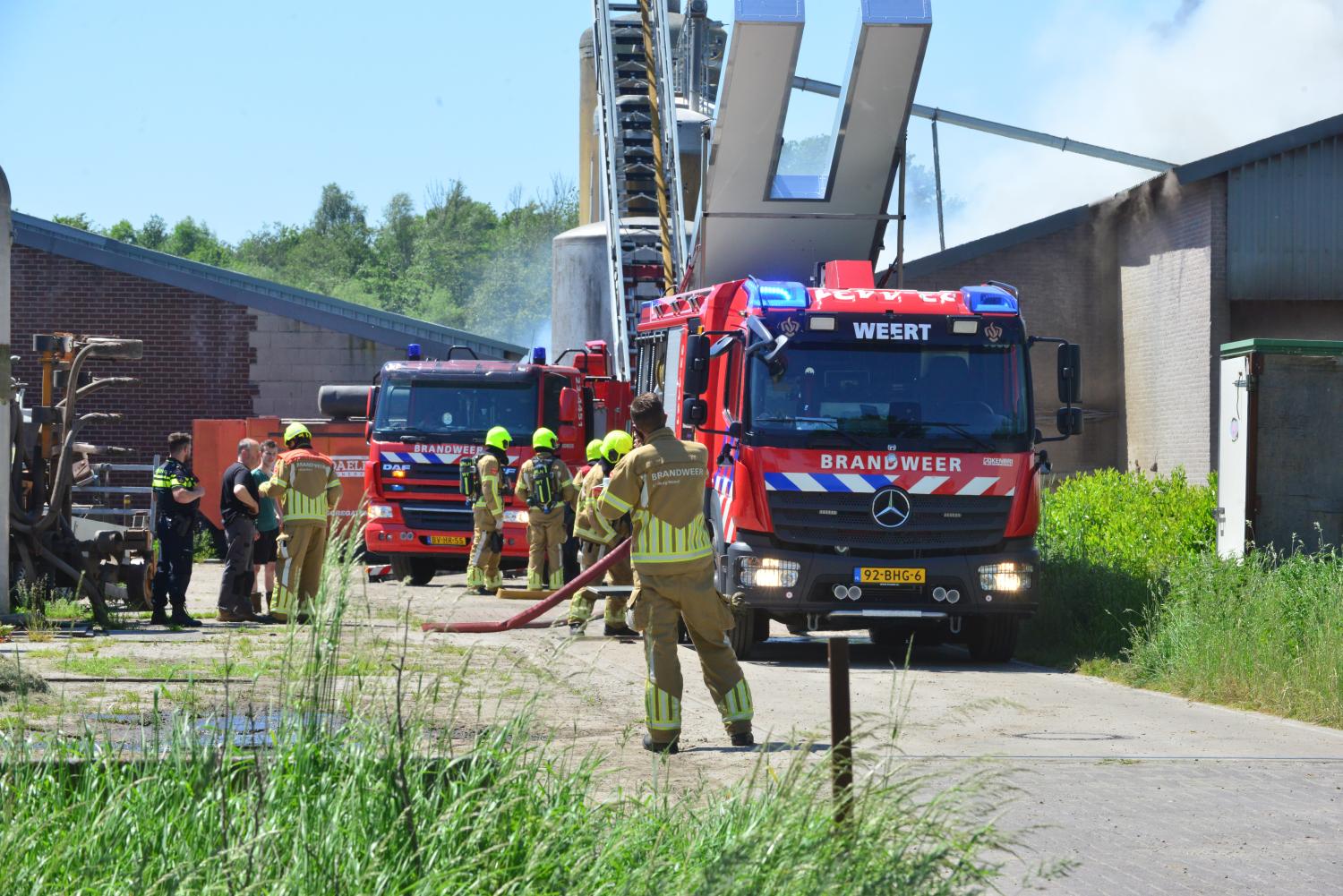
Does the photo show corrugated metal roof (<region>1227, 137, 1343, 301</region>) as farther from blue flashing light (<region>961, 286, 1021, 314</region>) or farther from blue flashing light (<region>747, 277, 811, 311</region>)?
blue flashing light (<region>747, 277, 811, 311</region>)

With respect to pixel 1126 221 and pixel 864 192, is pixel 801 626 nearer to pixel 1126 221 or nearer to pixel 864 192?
pixel 864 192

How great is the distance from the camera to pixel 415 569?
2095 cm

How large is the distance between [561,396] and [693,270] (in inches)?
140

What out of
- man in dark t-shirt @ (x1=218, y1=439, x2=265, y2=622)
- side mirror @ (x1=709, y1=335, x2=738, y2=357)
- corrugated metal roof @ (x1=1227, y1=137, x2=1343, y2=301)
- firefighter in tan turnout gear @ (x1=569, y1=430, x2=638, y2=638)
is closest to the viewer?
side mirror @ (x1=709, y1=335, x2=738, y2=357)

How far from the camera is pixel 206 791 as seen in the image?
16.0 ft

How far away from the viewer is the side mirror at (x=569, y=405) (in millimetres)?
18984

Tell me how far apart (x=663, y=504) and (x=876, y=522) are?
13.2ft

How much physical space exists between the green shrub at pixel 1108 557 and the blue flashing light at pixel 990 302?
2324 millimetres

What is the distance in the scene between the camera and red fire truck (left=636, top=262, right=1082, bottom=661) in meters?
12.4

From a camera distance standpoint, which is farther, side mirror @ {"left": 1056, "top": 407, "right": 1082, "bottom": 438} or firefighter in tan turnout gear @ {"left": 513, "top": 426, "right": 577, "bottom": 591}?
firefighter in tan turnout gear @ {"left": 513, "top": 426, "right": 577, "bottom": 591}

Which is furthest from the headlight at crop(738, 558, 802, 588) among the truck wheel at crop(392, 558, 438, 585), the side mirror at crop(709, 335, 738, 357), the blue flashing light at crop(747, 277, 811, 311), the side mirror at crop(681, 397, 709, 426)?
the truck wheel at crop(392, 558, 438, 585)

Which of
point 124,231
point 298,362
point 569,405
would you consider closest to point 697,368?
point 569,405

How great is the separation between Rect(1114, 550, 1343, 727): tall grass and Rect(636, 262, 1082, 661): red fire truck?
3.70 ft

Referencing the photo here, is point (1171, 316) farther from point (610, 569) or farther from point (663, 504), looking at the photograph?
point (663, 504)
